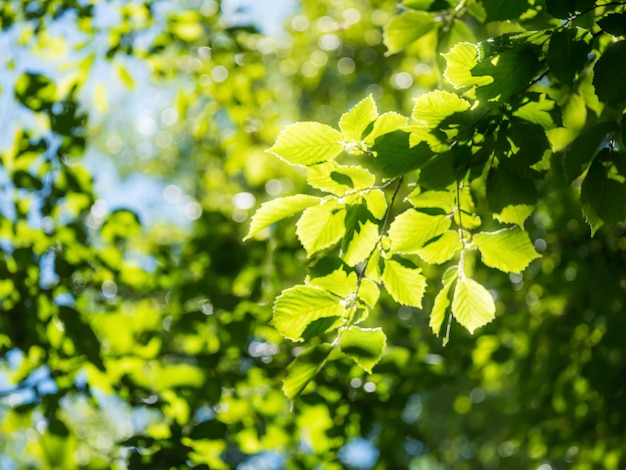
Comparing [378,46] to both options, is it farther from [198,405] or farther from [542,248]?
[198,405]

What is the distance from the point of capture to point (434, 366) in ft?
7.56

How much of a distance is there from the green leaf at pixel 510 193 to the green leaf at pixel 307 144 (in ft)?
0.97

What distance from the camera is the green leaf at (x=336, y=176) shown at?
1118mm

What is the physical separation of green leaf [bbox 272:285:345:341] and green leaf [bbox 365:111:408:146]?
291 millimetres

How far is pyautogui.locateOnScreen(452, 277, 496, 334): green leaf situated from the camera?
1.14m

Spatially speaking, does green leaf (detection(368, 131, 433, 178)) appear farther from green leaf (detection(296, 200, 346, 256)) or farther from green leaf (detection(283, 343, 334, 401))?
green leaf (detection(283, 343, 334, 401))

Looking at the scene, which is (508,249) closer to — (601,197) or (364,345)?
(601,197)

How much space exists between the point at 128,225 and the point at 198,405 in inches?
29.2

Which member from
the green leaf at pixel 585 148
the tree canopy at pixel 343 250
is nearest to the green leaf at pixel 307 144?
the tree canopy at pixel 343 250

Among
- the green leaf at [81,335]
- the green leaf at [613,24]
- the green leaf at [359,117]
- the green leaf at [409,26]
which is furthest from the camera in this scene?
the green leaf at [81,335]

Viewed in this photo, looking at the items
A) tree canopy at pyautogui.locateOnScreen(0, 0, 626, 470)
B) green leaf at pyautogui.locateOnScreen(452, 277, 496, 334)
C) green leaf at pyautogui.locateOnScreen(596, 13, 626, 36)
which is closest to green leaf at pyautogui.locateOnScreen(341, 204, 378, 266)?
tree canopy at pyautogui.locateOnScreen(0, 0, 626, 470)

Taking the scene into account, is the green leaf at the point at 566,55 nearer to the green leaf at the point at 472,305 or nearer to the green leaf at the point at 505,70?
the green leaf at the point at 505,70

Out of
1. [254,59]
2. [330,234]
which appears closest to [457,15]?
[330,234]

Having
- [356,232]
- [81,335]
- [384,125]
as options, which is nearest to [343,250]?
[356,232]
